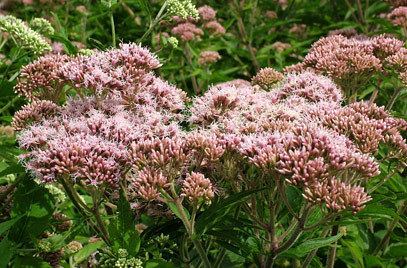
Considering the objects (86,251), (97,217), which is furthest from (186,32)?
(97,217)

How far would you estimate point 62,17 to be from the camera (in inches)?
315

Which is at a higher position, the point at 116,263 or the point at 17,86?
the point at 17,86

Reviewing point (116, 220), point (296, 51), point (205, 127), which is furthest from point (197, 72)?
point (116, 220)

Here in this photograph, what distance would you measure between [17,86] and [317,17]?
15.9ft

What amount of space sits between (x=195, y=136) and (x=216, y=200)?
0.34 m

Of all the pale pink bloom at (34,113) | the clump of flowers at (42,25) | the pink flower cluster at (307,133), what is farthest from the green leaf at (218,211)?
the clump of flowers at (42,25)

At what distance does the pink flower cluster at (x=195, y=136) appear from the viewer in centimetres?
288

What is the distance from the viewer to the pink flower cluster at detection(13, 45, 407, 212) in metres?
2.88

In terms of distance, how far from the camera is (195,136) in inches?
121

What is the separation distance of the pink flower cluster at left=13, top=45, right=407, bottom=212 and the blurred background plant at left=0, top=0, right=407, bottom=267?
0.65 ft

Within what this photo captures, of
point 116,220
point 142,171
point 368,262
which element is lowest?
point 368,262

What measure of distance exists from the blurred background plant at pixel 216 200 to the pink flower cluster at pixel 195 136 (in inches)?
7.8

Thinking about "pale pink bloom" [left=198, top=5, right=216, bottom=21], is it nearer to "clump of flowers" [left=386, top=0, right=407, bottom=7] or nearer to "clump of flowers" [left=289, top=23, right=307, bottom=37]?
"clump of flowers" [left=289, top=23, right=307, bottom=37]

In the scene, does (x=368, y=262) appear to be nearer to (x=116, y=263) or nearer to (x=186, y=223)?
(x=186, y=223)
